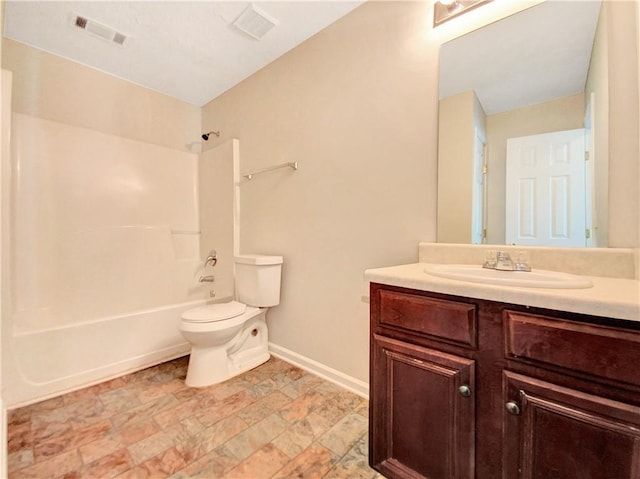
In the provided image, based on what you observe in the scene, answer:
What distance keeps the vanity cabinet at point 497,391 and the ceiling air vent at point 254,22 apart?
5.80ft

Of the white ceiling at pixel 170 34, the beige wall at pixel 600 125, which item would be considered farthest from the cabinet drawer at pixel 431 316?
the white ceiling at pixel 170 34

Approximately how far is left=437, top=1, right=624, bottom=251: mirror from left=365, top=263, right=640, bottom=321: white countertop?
1.15ft

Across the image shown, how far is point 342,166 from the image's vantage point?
1.72 metres

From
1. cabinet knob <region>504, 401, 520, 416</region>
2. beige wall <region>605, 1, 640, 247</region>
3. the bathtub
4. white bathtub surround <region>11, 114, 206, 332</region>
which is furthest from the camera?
white bathtub surround <region>11, 114, 206, 332</region>

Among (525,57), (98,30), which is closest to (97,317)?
(98,30)

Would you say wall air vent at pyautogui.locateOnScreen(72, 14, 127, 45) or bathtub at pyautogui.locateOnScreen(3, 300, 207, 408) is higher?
wall air vent at pyautogui.locateOnScreen(72, 14, 127, 45)

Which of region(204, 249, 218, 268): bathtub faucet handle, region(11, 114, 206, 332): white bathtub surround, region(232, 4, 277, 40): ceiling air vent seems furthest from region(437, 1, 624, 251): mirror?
region(11, 114, 206, 332): white bathtub surround

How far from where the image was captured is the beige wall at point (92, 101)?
1.94 metres

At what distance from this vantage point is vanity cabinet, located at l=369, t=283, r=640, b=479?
63 centimetres

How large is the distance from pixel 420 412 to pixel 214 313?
1.38 meters

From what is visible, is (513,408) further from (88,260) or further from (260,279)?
(88,260)

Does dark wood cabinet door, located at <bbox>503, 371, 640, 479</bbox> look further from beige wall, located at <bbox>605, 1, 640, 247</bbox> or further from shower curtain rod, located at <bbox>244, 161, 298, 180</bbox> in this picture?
shower curtain rod, located at <bbox>244, 161, 298, 180</bbox>

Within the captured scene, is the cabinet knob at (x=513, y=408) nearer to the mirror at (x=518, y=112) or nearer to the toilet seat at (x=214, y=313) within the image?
the mirror at (x=518, y=112)

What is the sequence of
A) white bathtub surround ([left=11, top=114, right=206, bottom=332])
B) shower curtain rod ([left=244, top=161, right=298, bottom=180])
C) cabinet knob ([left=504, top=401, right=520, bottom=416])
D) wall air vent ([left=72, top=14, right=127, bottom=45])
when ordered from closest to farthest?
cabinet knob ([left=504, top=401, right=520, bottom=416]) → wall air vent ([left=72, top=14, right=127, bottom=45]) → white bathtub surround ([left=11, top=114, right=206, bottom=332]) → shower curtain rod ([left=244, top=161, right=298, bottom=180])
